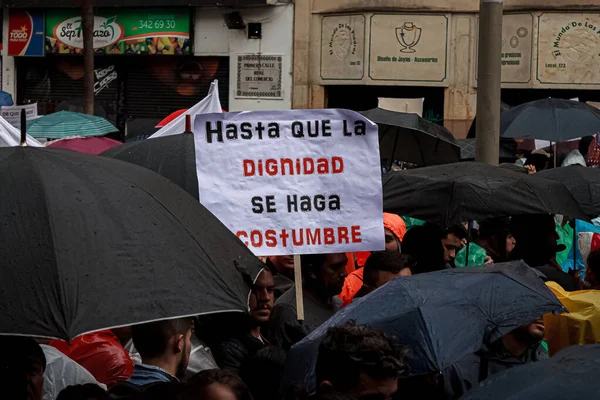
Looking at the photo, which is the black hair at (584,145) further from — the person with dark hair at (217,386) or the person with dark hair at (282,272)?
the person with dark hair at (217,386)

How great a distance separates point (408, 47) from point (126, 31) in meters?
5.69

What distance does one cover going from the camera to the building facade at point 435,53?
20.6m

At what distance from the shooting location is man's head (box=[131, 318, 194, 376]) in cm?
390

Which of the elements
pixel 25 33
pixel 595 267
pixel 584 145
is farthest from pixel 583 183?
pixel 25 33

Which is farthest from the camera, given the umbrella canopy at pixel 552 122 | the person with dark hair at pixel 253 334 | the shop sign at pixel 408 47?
the shop sign at pixel 408 47

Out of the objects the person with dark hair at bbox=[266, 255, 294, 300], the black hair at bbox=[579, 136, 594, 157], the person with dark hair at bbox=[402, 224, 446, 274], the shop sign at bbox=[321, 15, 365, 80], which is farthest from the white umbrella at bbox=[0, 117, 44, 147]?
the shop sign at bbox=[321, 15, 365, 80]

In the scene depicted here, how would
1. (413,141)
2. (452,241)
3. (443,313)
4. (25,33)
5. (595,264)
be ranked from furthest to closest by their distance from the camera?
(25,33)
(413,141)
(452,241)
(595,264)
(443,313)

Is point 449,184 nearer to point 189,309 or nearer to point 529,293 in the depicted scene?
point 529,293

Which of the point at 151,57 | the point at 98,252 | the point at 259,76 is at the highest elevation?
the point at 151,57

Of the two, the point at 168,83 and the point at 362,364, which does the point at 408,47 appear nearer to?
the point at 168,83

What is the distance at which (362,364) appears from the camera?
12.5 feet

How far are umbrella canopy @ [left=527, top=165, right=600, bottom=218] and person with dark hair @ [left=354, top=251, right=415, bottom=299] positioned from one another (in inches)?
92.6

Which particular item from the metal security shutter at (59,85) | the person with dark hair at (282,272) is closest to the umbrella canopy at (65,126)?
the person with dark hair at (282,272)

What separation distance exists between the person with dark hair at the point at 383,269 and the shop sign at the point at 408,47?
15.6 m
